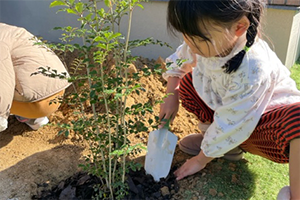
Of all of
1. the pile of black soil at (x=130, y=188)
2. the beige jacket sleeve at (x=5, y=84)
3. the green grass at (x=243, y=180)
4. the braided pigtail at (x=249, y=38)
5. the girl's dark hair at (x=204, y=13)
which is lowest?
the green grass at (x=243, y=180)

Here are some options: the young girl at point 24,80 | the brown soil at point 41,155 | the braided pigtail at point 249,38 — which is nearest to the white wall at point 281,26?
the brown soil at point 41,155

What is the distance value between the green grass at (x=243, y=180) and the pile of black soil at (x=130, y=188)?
0.40 feet

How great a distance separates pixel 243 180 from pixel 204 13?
3.38 feet

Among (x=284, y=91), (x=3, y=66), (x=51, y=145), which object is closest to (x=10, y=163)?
(x=51, y=145)

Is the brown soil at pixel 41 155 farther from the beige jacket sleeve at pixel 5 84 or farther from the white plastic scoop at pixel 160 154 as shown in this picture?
the beige jacket sleeve at pixel 5 84

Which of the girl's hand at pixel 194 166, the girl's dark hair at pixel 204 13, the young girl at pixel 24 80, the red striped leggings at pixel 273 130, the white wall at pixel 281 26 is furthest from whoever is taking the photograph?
the white wall at pixel 281 26

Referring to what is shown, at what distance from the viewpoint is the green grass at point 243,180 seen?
1757 millimetres

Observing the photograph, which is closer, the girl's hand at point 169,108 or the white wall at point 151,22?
the girl's hand at point 169,108

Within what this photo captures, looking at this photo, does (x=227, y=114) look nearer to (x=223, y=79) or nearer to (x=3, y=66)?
(x=223, y=79)

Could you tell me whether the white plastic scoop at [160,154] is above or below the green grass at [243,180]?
above

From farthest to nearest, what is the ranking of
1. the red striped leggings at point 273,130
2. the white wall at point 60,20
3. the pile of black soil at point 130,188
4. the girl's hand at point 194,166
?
1. the white wall at point 60,20
2. the girl's hand at point 194,166
3. the pile of black soil at point 130,188
4. the red striped leggings at point 273,130

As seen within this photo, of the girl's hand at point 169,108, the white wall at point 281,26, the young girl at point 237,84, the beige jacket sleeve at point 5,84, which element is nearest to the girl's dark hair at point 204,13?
the young girl at point 237,84

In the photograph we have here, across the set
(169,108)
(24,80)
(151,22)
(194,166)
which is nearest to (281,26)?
(151,22)

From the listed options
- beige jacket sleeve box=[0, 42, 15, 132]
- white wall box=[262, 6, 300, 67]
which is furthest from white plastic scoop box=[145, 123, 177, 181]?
white wall box=[262, 6, 300, 67]
